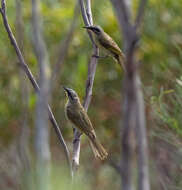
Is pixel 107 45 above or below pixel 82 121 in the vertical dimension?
above

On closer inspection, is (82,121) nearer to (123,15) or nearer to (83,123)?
(83,123)

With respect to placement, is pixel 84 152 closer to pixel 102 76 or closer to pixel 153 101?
pixel 102 76

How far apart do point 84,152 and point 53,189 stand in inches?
156

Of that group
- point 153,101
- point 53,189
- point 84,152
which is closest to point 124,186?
point 53,189

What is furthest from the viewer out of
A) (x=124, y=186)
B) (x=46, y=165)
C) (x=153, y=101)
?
(x=153, y=101)

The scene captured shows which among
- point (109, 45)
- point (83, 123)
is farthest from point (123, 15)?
point (109, 45)

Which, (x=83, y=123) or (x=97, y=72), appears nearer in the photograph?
(x=83, y=123)

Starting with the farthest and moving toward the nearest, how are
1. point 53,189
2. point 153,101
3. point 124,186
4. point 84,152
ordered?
point 84,152
point 153,101
point 53,189
point 124,186

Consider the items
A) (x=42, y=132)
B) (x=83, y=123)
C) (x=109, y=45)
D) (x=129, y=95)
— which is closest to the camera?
(x=129, y=95)

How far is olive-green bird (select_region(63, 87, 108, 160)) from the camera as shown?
311 cm

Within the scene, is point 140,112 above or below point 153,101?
above

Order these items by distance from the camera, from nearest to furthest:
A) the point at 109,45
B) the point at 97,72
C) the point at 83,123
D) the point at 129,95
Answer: the point at 129,95
the point at 83,123
the point at 109,45
the point at 97,72

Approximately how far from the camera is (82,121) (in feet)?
11.0

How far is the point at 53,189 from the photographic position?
4.85ft
